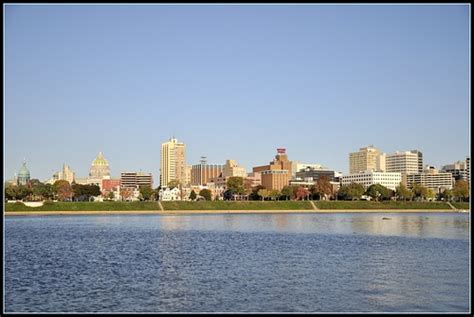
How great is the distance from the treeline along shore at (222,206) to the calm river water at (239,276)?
81.5 meters

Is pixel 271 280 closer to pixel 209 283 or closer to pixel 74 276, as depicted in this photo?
pixel 209 283

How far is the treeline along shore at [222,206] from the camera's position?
415ft

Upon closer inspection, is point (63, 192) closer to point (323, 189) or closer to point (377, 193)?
point (323, 189)

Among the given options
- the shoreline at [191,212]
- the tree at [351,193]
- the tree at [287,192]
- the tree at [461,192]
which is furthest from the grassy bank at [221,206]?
the tree at [287,192]

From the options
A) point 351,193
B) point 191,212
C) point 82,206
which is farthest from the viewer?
point 351,193

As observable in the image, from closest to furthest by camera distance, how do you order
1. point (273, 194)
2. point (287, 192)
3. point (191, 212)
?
A: point (191, 212) → point (287, 192) → point (273, 194)

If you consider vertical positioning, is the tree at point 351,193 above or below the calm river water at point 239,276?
above

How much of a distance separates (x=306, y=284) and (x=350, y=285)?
1.91 metres

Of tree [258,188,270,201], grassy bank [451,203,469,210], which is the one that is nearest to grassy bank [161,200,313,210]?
tree [258,188,270,201]

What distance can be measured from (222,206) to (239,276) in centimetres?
11064

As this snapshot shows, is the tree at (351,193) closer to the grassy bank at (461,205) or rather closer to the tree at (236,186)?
the grassy bank at (461,205)

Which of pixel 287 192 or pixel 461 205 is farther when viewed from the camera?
pixel 287 192

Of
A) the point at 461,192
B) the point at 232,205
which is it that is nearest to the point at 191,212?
the point at 232,205

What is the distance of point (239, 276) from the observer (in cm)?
2917
